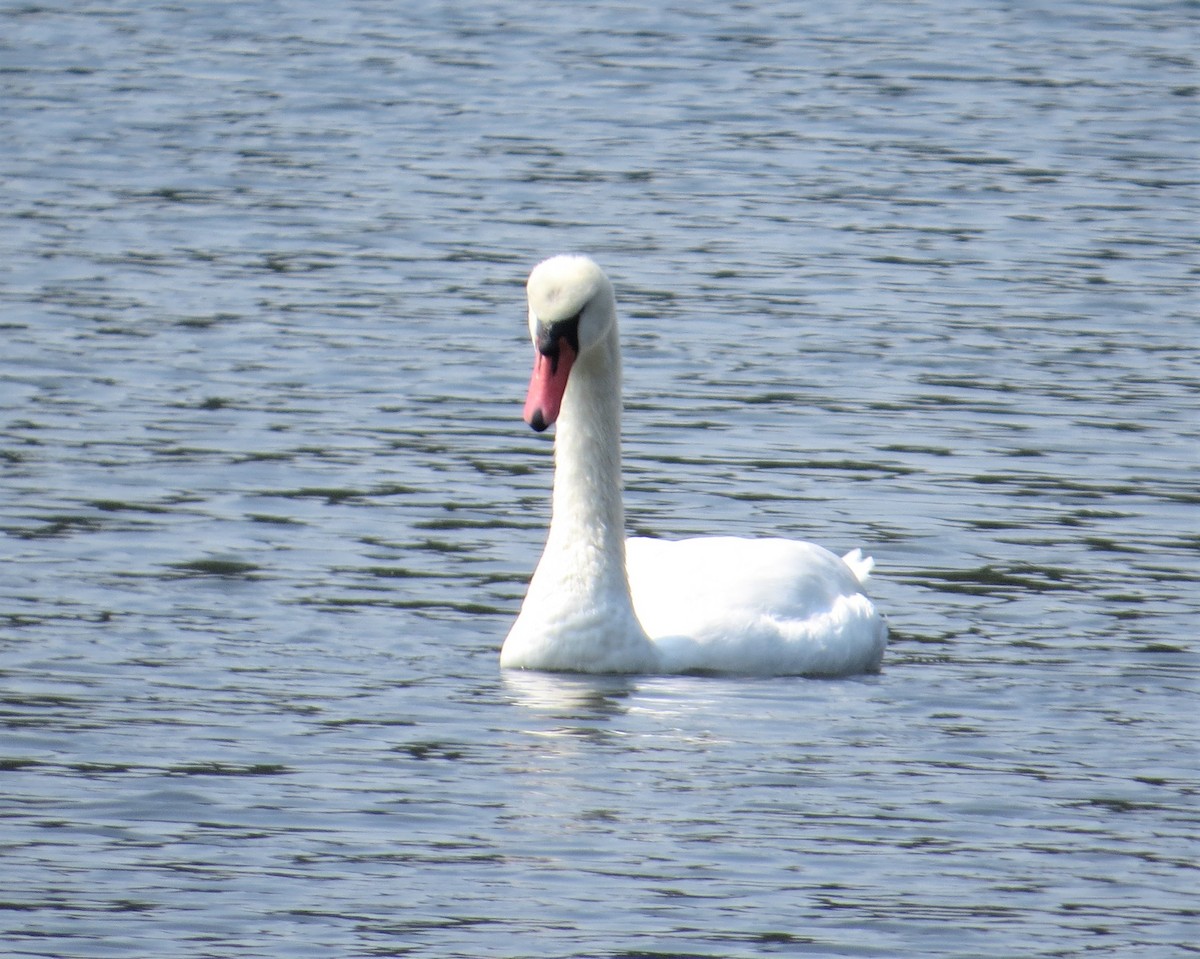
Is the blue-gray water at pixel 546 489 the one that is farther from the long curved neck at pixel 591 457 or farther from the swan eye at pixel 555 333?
the swan eye at pixel 555 333

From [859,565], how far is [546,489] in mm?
2476

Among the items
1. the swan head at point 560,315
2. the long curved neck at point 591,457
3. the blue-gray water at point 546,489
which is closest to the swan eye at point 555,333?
the swan head at point 560,315

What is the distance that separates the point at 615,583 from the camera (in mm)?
10602

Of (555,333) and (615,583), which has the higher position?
(555,333)

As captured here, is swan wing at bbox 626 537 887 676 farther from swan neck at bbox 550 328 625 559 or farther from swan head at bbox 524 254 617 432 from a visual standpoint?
swan head at bbox 524 254 617 432

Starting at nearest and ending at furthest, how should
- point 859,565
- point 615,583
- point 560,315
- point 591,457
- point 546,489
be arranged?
point 560,315 < point 615,583 < point 591,457 < point 859,565 < point 546,489

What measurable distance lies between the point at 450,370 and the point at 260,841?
26.0 ft

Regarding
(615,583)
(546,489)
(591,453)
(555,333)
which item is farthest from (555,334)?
(546,489)

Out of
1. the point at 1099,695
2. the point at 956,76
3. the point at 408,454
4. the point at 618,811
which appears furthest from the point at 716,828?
the point at 956,76

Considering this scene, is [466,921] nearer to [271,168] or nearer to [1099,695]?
[1099,695]

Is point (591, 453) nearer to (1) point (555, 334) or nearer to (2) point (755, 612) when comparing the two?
(1) point (555, 334)

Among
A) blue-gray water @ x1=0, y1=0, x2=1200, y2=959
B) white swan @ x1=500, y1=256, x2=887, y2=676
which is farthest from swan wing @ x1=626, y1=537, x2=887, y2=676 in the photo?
blue-gray water @ x1=0, y1=0, x2=1200, y2=959

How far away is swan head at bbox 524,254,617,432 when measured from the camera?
1034 cm

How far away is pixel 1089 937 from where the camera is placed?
753 centimetres
